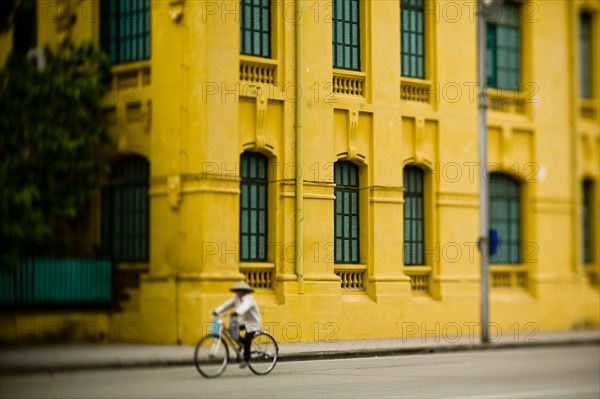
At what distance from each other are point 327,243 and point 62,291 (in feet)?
37.0

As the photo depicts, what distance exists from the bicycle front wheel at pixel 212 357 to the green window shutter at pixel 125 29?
8658 mm

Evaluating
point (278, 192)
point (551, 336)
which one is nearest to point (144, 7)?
point (278, 192)

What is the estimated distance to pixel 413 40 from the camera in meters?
30.0

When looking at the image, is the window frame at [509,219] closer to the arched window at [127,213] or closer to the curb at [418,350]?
the curb at [418,350]

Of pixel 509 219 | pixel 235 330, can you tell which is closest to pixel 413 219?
pixel 235 330

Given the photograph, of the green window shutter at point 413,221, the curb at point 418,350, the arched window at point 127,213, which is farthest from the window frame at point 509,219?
the arched window at point 127,213

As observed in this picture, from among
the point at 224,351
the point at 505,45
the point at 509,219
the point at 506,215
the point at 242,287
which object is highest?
the point at 505,45

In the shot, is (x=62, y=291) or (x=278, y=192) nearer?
(x=278, y=192)

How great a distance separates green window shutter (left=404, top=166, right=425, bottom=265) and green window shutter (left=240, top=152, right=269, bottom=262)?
351 centimetres

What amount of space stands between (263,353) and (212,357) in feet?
2.89

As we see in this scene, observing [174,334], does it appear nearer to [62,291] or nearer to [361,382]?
[62,291]

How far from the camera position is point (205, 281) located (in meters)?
27.6

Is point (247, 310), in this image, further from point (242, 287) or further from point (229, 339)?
point (229, 339)

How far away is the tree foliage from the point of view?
2314cm
